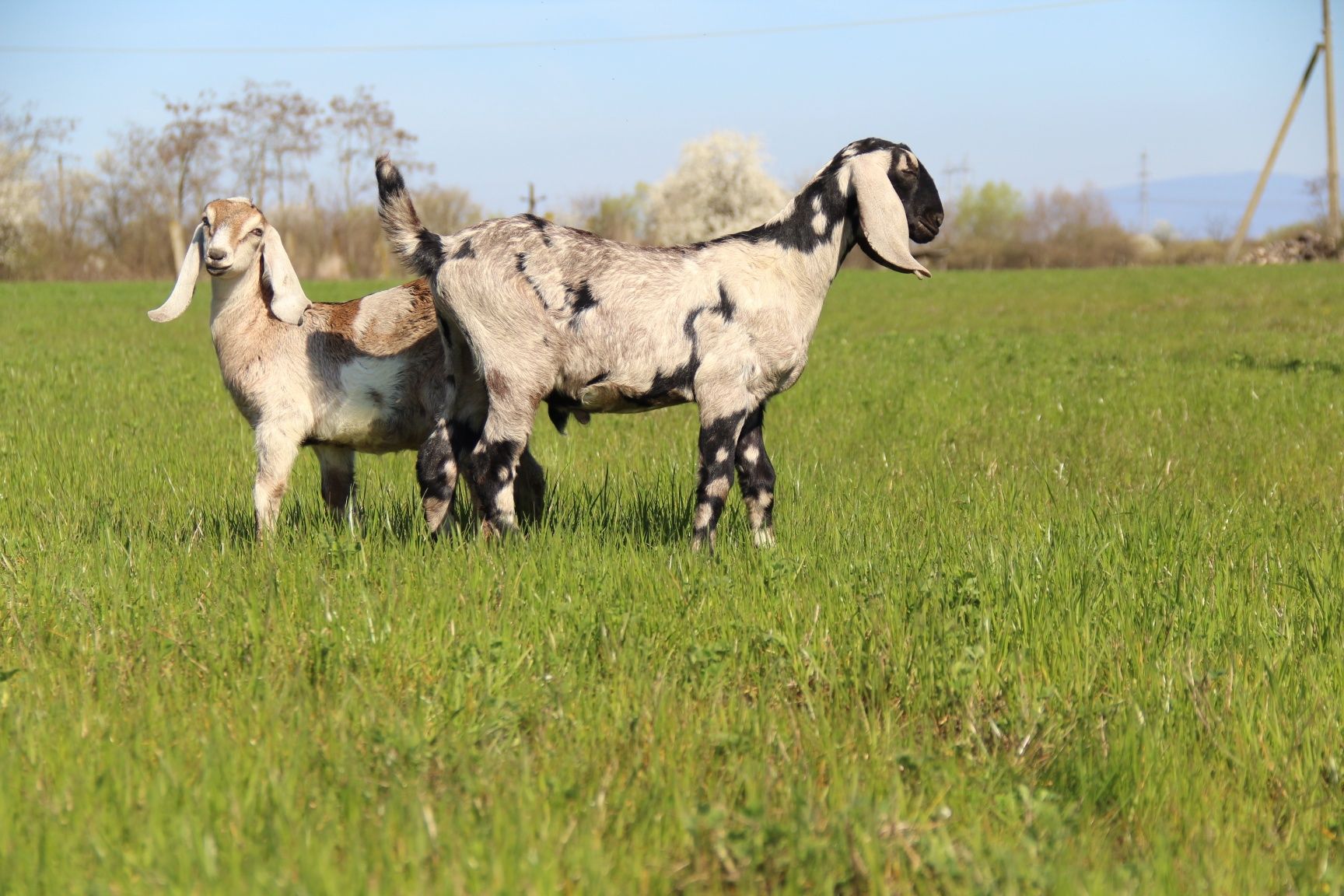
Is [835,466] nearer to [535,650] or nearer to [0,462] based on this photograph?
[535,650]

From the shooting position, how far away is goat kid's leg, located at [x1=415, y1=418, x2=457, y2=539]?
18.6 ft

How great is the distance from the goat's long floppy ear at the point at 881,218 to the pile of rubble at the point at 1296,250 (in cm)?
4969

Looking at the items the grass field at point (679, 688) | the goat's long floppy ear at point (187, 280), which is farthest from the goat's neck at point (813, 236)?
the goat's long floppy ear at point (187, 280)

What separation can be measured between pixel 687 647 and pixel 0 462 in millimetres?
5823

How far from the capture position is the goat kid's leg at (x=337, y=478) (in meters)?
6.44

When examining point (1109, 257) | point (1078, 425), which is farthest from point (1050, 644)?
point (1109, 257)

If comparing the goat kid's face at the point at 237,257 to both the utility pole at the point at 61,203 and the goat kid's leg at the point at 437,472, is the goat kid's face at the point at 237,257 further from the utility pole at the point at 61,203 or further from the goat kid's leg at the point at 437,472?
the utility pole at the point at 61,203

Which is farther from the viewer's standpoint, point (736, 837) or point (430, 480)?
point (430, 480)

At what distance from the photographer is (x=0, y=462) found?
8.06 metres

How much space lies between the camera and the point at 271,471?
581 centimetres

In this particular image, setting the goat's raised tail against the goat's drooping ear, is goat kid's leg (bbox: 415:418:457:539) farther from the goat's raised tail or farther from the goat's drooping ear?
the goat's drooping ear

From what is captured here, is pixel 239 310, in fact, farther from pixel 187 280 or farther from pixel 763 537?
pixel 763 537

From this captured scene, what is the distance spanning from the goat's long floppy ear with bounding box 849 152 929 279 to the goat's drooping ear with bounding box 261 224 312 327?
2.62 m

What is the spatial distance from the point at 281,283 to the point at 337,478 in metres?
1.07
